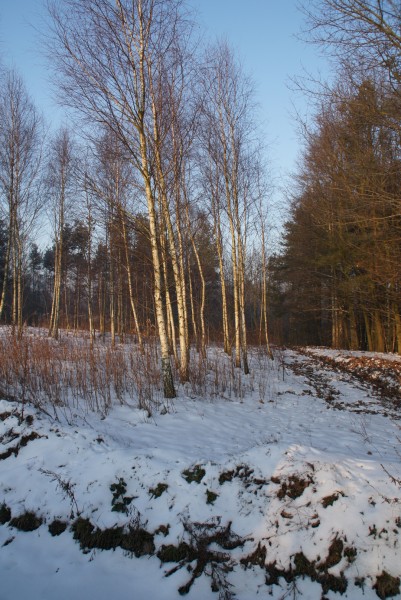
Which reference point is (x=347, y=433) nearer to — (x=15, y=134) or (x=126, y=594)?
(x=126, y=594)

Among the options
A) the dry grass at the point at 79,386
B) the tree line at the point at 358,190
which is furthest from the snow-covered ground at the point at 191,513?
the tree line at the point at 358,190

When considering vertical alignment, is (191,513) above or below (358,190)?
below

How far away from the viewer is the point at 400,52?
588 cm

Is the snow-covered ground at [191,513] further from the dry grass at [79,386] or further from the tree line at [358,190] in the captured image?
the tree line at [358,190]

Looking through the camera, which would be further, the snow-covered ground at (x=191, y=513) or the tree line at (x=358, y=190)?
the tree line at (x=358, y=190)

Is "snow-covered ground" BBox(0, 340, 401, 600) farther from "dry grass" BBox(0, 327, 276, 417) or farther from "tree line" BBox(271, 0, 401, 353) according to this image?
"tree line" BBox(271, 0, 401, 353)

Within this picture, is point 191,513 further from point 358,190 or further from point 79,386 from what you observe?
point 358,190

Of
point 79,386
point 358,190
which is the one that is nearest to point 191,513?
point 79,386

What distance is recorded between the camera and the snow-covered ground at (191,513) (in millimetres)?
2656

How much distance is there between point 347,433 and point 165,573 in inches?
136

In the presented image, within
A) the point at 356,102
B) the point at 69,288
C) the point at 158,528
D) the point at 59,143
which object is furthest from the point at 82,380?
the point at 69,288

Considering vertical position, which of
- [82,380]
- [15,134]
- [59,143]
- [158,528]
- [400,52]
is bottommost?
[158,528]

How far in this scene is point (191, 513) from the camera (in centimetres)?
319

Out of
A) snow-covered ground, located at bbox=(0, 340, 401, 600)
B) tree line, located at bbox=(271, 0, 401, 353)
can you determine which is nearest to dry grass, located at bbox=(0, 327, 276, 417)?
snow-covered ground, located at bbox=(0, 340, 401, 600)
